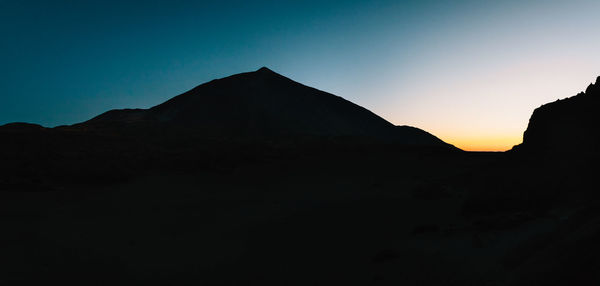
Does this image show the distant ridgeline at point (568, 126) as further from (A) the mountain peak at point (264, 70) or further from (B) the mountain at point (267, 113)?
(A) the mountain peak at point (264, 70)

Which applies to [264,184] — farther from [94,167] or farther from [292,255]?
[292,255]

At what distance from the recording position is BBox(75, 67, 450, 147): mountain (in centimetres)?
8531

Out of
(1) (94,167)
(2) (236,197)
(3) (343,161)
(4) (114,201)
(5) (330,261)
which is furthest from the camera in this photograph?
(3) (343,161)

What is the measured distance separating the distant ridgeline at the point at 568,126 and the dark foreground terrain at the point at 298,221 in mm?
72

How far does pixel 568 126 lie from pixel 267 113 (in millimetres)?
81842

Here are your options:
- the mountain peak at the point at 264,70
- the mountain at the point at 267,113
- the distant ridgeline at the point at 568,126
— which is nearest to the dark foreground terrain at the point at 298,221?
the distant ridgeline at the point at 568,126

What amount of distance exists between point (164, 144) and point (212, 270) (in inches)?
1570

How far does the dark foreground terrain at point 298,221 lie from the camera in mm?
9633

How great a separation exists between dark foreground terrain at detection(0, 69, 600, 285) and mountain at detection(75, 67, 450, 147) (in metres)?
44.7

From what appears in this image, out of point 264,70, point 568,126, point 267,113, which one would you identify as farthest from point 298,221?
point 264,70

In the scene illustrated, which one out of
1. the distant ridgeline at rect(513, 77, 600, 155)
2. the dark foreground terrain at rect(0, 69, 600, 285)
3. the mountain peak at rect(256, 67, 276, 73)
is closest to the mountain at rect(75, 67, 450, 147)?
the mountain peak at rect(256, 67, 276, 73)

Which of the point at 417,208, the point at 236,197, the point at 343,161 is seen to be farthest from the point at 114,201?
the point at 343,161

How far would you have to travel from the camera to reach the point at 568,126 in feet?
54.1

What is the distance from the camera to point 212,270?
12.3m
